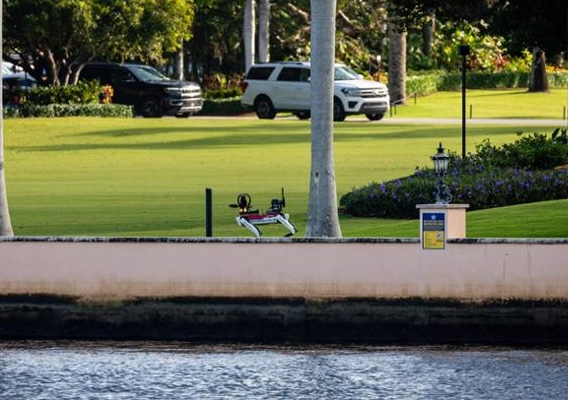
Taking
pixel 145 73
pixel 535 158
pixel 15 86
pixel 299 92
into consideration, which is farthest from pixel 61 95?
pixel 535 158

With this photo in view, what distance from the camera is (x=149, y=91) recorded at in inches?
2302

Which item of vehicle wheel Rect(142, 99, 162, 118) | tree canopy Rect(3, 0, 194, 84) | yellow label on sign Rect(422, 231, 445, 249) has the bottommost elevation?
yellow label on sign Rect(422, 231, 445, 249)

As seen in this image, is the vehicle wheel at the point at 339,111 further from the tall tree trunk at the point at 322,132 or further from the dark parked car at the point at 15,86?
the tall tree trunk at the point at 322,132

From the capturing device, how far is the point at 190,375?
56.4ft

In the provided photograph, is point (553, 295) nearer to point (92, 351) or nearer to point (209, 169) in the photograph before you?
point (92, 351)

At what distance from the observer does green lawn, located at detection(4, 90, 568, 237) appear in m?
26.5

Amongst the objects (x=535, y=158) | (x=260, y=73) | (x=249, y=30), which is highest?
(x=249, y=30)

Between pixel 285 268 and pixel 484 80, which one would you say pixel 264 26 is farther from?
pixel 285 268

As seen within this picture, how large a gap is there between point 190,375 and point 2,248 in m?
3.83

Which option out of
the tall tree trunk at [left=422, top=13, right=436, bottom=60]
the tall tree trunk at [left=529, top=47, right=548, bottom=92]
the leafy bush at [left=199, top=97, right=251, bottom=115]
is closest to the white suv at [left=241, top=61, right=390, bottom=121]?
the leafy bush at [left=199, top=97, right=251, bottom=115]

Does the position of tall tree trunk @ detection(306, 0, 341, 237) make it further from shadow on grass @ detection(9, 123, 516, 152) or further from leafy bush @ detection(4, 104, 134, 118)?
leafy bush @ detection(4, 104, 134, 118)

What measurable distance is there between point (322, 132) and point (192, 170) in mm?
16821

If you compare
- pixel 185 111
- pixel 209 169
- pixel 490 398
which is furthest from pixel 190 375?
pixel 185 111

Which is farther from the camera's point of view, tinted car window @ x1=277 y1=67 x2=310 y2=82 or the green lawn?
tinted car window @ x1=277 y1=67 x2=310 y2=82
